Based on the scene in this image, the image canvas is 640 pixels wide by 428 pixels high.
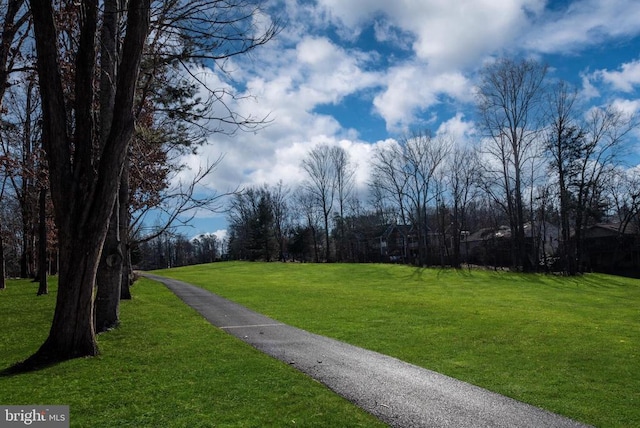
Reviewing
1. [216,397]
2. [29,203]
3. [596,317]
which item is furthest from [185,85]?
[29,203]

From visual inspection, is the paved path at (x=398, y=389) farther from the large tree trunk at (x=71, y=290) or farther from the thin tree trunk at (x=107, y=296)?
the large tree trunk at (x=71, y=290)

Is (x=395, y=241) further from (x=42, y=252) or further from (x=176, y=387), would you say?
(x=176, y=387)

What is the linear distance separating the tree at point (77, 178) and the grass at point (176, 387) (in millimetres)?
664

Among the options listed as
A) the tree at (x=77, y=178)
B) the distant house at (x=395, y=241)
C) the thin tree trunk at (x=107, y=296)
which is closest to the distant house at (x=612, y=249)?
the distant house at (x=395, y=241)

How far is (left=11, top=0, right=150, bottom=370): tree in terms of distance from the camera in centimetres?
678

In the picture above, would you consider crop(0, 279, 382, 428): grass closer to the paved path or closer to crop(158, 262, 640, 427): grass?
the paved path

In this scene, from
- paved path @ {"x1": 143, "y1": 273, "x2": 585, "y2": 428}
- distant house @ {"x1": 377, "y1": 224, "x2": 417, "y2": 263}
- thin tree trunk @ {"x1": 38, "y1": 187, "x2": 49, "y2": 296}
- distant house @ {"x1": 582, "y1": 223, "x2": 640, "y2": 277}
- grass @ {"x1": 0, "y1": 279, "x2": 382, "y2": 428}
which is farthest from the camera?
distant house @ {"x1": 377, "y1": 224, "x2": 417, "y2": 263}

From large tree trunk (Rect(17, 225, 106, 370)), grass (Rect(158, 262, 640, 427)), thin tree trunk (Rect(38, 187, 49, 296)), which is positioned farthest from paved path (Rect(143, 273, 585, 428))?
thin tree trunk (Rect(38, 187, 49, 296))

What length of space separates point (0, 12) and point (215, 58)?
326 inches

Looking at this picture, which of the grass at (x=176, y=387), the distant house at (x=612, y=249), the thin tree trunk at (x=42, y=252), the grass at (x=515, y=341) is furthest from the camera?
the distant house at (x=612, y=249)

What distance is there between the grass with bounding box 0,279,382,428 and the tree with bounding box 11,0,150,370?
0.66 m

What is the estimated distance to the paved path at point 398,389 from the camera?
15.3 ft

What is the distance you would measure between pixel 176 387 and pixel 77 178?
3.67 metres

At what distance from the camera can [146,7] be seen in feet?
22.9
